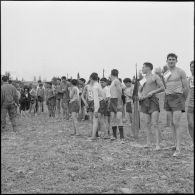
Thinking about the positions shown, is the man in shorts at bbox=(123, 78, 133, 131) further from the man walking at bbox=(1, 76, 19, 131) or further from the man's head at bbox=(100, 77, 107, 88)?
the man walking at bbox=(1, 76, 19, 131)

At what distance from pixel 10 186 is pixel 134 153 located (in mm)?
2851

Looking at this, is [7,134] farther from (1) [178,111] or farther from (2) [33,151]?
(1) [178,111]

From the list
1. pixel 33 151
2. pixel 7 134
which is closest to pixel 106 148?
pixel 33 151

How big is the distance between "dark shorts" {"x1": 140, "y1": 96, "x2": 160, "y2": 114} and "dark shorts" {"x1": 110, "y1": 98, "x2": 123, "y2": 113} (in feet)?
5.00

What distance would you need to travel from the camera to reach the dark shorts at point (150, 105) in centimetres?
729

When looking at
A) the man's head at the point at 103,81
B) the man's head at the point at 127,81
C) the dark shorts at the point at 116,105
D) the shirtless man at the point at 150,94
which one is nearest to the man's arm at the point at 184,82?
the shirtless man at the point at 150,94

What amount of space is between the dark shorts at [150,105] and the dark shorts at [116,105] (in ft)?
5.00

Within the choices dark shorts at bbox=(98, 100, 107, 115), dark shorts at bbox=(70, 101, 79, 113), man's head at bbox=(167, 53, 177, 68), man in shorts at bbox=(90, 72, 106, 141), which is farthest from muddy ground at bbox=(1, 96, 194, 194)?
man's head at bbox=(167, 53, 177, 68)

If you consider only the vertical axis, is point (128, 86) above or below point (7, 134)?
above

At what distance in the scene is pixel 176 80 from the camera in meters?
6.68

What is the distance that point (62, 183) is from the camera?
4809mm

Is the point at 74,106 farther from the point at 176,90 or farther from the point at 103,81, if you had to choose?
the point at 176,90

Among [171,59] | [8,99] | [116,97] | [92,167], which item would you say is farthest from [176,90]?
[8,99]

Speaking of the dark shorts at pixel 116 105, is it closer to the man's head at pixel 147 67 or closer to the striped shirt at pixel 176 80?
the man's head at pixel 147 67
